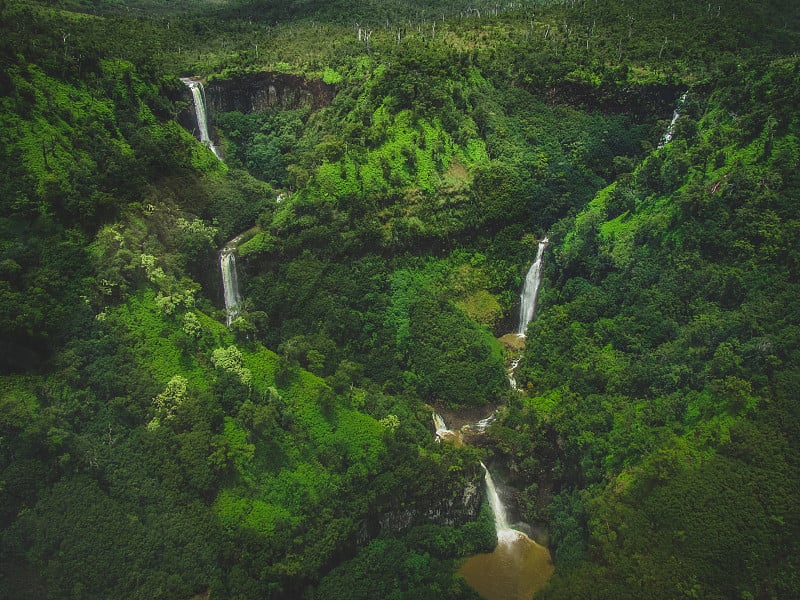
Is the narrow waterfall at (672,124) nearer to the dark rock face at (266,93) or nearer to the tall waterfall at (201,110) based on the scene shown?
the dark rock face at (266,93)

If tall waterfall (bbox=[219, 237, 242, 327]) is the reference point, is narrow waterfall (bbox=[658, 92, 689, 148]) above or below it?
above

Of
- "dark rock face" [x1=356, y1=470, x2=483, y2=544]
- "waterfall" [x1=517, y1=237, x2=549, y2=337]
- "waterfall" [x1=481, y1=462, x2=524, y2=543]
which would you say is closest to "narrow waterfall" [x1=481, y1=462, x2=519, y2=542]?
"waterfall" [x1=481, y1=462, x2=524, y2=543]

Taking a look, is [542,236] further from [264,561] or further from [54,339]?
[54,339]

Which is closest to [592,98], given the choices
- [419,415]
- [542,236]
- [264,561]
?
[542,236]

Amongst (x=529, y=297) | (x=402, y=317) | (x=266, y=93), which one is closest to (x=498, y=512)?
(x=402, y=317)

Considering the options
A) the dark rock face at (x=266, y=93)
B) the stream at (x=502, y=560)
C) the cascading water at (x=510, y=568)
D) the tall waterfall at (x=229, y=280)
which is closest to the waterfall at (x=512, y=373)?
the stream at (x=502, y=560)

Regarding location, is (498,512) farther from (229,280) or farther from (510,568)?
(229,280)

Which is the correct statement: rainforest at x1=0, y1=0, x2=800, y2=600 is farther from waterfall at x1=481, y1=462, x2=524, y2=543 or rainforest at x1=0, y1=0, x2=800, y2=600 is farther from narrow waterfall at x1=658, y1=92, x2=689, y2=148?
narrow waterfall at x1=658, y1=92, x2=689, y2=148
